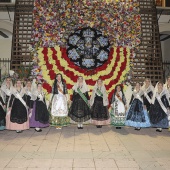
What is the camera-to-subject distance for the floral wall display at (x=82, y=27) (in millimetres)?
8867

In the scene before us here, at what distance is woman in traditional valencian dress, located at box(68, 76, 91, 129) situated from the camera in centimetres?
723

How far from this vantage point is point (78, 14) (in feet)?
30.4

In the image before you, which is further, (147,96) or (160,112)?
(147,96)

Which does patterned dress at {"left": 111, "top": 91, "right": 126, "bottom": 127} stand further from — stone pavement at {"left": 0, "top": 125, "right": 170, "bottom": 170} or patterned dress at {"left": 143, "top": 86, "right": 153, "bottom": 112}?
patterned dress at {"left": 143, "top": 86, "right": 153, "bottom": 112}

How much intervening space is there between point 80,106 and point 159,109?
7.19ft

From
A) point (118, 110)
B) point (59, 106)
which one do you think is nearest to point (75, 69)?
point (59, 106)

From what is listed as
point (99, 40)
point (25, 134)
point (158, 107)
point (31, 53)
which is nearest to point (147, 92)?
point (158, 107)

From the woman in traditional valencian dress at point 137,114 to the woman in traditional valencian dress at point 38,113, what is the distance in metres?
2.28

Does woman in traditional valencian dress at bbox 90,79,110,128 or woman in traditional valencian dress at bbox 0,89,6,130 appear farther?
woman in traditional valencian dress at bbox 90,79,110,128

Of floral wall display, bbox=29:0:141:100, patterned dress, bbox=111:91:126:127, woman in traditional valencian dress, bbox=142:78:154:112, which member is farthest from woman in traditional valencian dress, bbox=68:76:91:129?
woman in traditional valencian dress, bbox=142:78:154:112

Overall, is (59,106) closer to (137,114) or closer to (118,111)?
(118,111)

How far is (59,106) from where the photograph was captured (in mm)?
7066

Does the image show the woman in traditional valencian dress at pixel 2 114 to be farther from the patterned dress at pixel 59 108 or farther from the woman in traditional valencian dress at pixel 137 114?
the woman in traditional valencian dress at pixel 137 114

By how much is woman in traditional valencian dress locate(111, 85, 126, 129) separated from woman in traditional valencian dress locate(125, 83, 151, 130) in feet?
0.50
